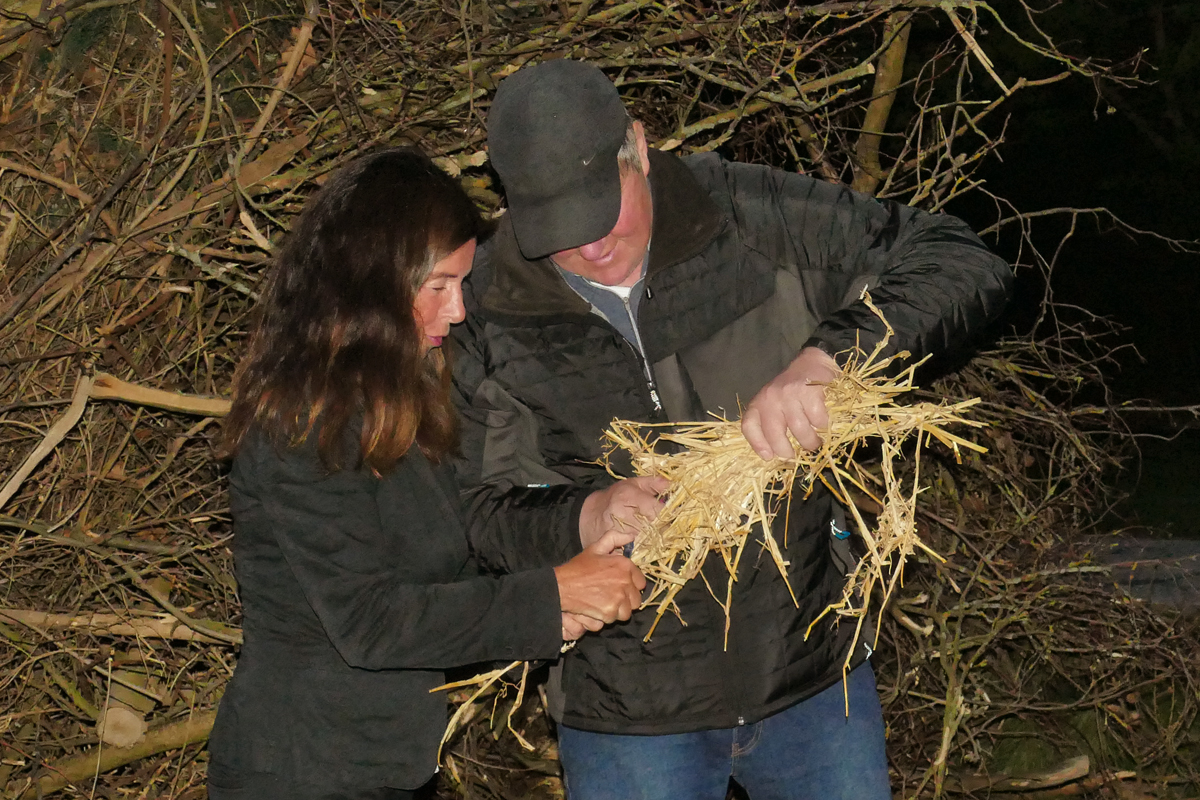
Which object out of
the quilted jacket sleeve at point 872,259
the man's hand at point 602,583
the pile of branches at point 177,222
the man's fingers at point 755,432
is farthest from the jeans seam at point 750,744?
the pile of branches at point 177,222

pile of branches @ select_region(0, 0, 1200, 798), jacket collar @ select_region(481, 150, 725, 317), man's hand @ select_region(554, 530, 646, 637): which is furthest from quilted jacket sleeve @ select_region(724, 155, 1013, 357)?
pile of branches @ select_region(0, 0, 1200, 798)

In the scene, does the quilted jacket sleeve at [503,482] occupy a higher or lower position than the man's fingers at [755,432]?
lower

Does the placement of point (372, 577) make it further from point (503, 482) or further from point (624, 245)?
point (624, 245)

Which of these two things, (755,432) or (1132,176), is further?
(1132,176)

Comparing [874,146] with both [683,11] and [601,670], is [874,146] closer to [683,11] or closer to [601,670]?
[683,11]

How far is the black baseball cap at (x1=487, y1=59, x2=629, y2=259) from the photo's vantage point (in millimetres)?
2277

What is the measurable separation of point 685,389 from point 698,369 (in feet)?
0.15

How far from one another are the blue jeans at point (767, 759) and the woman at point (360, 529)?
11.0 inches

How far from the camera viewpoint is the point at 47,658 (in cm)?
342

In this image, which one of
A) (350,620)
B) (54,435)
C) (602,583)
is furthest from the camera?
(54,435)

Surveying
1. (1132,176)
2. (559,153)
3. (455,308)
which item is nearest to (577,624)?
(455,308)

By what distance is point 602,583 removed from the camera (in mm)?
2387

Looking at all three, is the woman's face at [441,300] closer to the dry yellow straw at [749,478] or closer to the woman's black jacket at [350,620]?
the woman's black jacket at [350,620]

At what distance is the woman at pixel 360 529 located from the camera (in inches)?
89.1
